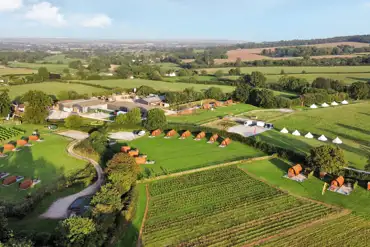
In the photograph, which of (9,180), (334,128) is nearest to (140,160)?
(9,180)

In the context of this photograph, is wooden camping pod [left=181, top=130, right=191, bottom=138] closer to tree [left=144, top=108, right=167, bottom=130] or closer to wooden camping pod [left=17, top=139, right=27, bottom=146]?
tree [left=144, top=108, right=167, bottom=130]

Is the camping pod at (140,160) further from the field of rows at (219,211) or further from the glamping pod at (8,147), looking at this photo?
the glamping pod at (8,147)

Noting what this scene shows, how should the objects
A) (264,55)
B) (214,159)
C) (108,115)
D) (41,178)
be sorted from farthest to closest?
(264,55)
(108,115)
(214,159)
(41,178)

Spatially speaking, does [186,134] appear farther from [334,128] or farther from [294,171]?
[334,128]

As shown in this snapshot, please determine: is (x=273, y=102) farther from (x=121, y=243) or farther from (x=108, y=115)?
(x=121, y=243)

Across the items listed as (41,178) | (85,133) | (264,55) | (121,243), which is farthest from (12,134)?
(264,55)

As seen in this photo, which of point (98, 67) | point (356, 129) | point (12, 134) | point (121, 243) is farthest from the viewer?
point (98, 67)

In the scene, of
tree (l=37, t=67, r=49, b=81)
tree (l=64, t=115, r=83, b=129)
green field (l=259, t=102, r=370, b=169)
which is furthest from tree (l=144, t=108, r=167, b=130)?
tree (l=37, t=67, r=49, b=81)
